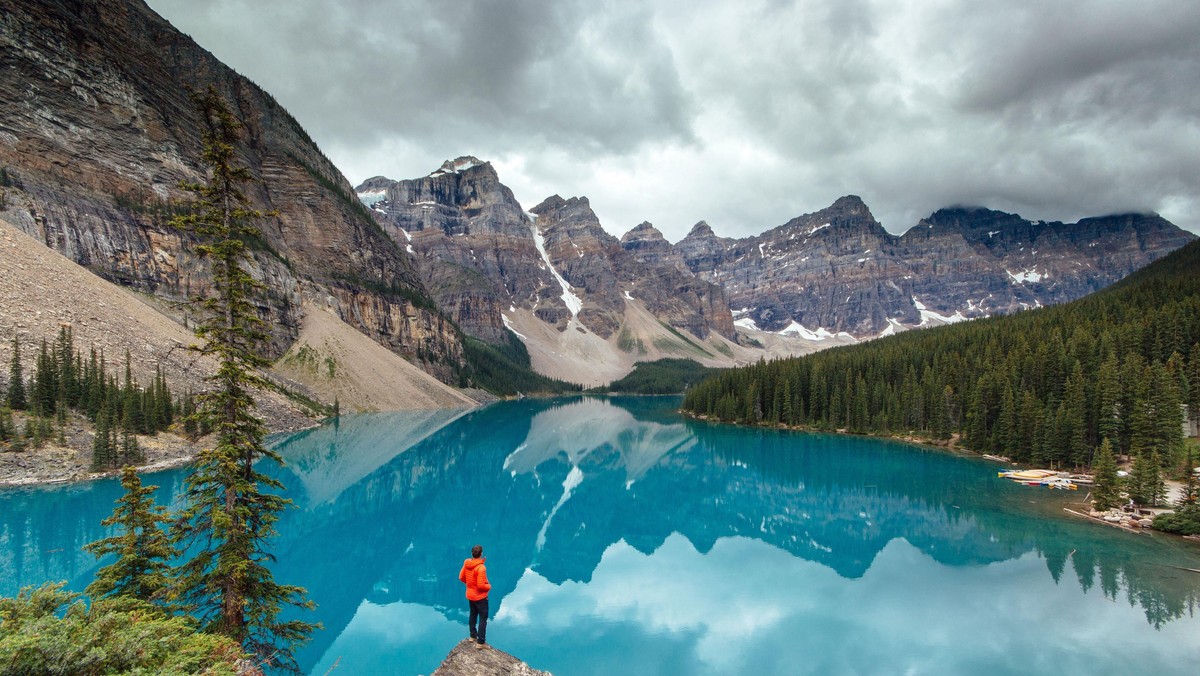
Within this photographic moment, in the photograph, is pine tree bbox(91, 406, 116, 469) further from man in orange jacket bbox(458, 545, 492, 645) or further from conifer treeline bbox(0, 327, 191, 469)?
man in orange jacket bbox(458, 545, 492, 645)

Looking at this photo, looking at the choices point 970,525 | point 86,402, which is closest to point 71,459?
point 86,402

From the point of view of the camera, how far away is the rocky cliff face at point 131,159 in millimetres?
77188

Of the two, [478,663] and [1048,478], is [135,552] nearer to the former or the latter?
[478,663]

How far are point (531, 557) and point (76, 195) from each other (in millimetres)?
95115

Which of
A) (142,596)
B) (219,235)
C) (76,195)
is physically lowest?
(142,596)

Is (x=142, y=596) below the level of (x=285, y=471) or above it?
above

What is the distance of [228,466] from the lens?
11664 mm

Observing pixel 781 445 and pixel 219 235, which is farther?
pixel 781 445

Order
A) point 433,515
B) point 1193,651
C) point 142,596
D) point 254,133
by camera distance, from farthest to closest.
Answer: point 254,133
point 433,515
point 1193,651
point 142,596

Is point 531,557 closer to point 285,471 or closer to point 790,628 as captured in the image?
point 790,628

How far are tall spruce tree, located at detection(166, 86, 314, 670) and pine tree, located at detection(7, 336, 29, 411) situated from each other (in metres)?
42.9

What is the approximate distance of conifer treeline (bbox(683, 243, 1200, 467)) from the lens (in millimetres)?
47781

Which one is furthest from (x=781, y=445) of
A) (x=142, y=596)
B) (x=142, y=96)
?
(x=142, y=96)

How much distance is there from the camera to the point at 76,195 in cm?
8075
